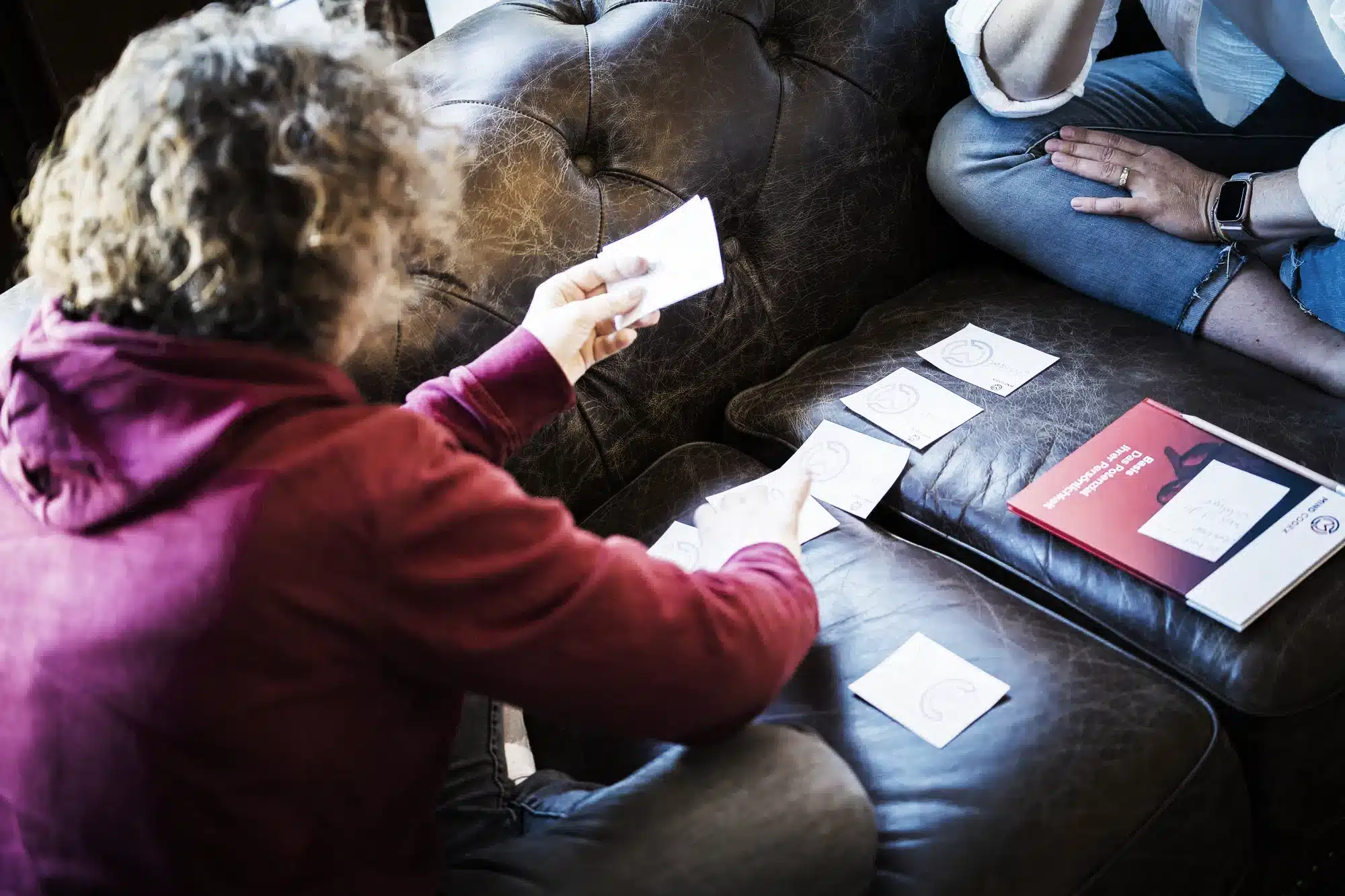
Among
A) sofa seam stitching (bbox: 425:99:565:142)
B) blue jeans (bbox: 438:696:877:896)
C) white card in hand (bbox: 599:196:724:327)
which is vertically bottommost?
blue jeans (bbox: 438:696:877:896)

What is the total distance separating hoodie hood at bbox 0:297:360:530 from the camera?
71 cm

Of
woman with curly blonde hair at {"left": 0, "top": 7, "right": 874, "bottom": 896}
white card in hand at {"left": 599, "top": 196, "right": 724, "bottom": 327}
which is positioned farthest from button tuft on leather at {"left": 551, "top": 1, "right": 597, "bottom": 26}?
woman with curly blonde hair at {"left": 0, "top": 7, "right": 874, "bottom": 896}

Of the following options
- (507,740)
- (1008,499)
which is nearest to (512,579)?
(507,740)

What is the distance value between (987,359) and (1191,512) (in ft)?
1.27

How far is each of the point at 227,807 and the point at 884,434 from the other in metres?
0.97

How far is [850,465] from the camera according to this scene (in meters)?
1.46

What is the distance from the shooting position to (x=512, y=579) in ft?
2.61

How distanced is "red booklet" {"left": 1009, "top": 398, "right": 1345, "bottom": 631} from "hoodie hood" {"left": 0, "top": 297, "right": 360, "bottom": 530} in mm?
909

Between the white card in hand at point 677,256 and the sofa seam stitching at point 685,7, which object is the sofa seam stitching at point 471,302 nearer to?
the white card in hand at point 677,256

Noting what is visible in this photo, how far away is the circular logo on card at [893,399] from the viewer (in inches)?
59.4

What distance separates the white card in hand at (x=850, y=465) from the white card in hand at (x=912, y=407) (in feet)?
0.11

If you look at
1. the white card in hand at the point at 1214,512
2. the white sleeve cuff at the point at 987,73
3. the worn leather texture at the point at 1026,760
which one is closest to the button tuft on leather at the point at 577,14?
the white sleeve cuff at the point at 987,73

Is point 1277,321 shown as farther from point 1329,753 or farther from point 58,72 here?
point 58,72

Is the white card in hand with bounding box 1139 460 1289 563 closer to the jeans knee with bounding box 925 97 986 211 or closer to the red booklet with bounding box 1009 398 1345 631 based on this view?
the red booklet with bounding box 1009 398 1345 631
